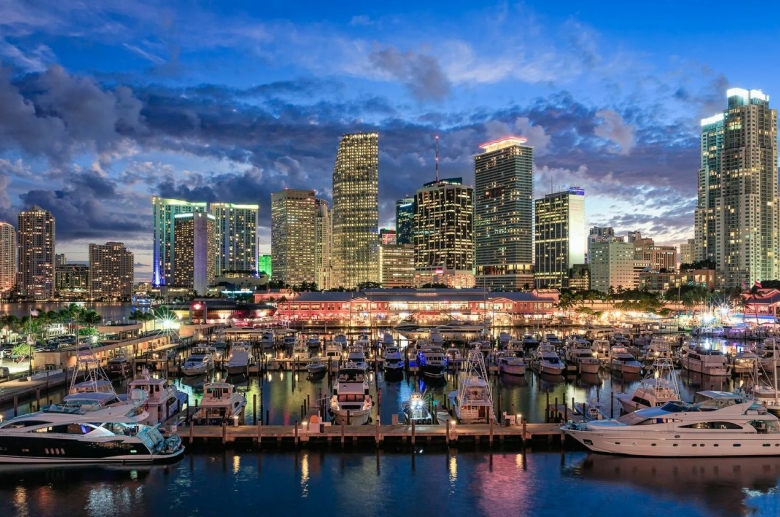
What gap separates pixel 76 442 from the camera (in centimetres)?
3341

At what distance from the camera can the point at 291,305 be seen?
470ft

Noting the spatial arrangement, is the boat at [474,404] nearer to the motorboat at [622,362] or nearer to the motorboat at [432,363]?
A: the motorboat at [432,363]

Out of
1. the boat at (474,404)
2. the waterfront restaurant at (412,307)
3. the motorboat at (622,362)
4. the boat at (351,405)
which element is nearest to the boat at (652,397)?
the boat at (474,404)

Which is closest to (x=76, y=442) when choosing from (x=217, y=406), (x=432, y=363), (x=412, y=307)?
(x=217, y=406)

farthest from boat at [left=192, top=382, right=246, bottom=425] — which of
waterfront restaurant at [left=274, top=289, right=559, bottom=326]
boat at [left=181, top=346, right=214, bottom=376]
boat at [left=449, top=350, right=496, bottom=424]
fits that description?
waterfront restaurant at [left=274, top=289, right=559, bottom=326]

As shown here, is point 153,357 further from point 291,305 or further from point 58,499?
point 291,305

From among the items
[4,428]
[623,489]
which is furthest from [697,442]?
[4,428]

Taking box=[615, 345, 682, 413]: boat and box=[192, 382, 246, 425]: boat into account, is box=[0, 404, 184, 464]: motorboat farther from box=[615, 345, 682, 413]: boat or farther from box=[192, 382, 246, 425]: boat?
box=[615, 345, 682, 413]: boat

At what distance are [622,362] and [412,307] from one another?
Answer: 274 ft

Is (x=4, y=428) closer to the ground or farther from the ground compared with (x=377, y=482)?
farther from the ground

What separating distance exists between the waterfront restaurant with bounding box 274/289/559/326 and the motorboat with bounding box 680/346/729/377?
6796 centimetres

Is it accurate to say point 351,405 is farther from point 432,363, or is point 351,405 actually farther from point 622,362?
point 622,362

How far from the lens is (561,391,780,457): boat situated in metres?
34.1

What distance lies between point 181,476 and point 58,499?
5.70 m
